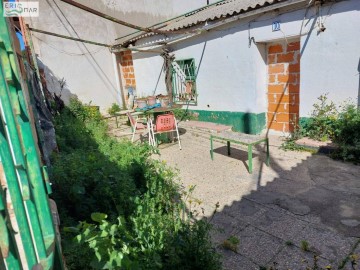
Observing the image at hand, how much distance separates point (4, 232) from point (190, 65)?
28.3 ft

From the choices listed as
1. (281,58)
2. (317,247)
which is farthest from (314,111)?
(317,247)

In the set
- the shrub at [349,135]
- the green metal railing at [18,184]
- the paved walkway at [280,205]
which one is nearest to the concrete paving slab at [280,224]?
the paved walkway at [280,205]

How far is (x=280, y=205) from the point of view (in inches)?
145

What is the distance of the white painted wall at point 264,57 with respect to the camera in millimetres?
5270

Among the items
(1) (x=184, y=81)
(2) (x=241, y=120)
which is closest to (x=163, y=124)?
(2) (x=241, y=120)

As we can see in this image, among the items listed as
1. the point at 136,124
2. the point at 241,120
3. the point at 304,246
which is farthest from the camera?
the point at 241,120

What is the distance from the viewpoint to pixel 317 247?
2.77 m

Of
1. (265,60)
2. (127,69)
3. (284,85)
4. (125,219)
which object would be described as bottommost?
(125,219)

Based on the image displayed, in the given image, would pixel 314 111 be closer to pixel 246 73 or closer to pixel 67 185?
pixel 246 73

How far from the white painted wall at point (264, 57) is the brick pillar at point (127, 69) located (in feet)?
11.4

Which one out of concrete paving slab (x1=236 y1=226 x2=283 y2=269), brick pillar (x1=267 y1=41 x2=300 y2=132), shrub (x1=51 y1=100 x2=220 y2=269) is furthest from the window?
concrete paving slab (x1=236 y1=226 x2=283 y2=269)

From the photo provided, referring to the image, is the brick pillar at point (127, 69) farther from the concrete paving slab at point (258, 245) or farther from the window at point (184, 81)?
the concrete paving slab at point (258, 245)

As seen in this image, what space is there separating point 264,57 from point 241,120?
1782 millimetres

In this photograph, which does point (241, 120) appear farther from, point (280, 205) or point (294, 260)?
point (294, 260)
